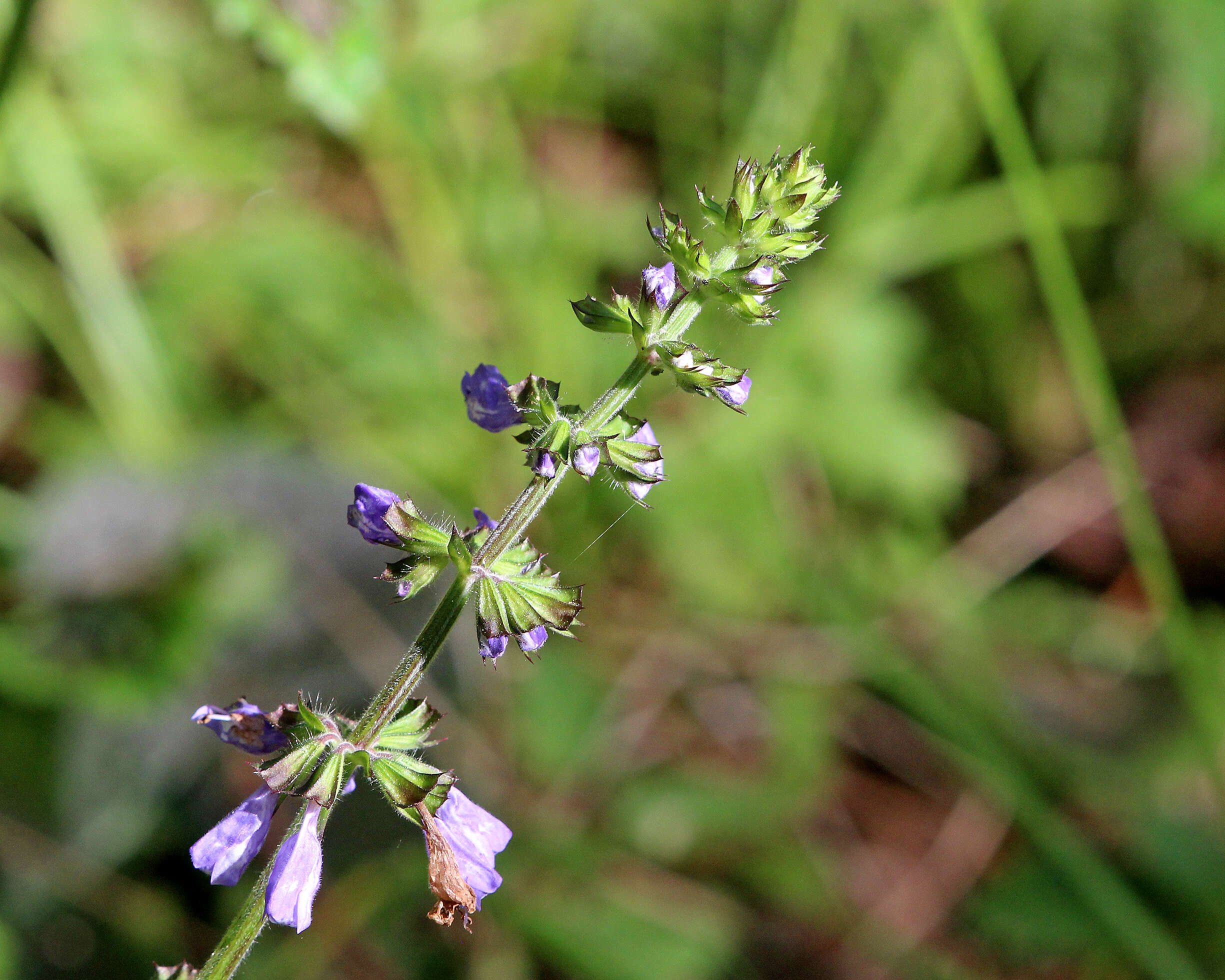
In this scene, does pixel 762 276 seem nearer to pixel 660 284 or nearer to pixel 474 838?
pixel 660 284

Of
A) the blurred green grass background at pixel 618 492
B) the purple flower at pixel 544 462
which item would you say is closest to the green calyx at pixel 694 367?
the purple flower at pixel 544 462

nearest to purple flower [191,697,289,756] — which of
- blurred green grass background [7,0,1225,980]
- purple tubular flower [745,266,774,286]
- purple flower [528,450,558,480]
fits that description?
purple flower [528,450,558,480]

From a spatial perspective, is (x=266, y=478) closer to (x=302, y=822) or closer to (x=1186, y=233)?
(x=302, y=822)

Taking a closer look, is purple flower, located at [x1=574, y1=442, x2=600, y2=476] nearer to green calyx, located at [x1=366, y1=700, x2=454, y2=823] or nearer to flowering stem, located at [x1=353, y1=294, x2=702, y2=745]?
flowering stem, located at [x1=353, y1=294, x2=702, y2=745]

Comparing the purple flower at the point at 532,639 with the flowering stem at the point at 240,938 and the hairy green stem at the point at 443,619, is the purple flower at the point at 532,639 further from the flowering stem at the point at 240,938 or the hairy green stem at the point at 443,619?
the flowering stem at the point at 240,938

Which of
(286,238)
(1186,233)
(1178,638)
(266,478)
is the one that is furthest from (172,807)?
(1186,233)

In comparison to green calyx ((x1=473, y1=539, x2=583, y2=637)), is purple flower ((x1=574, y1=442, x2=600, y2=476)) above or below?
above
